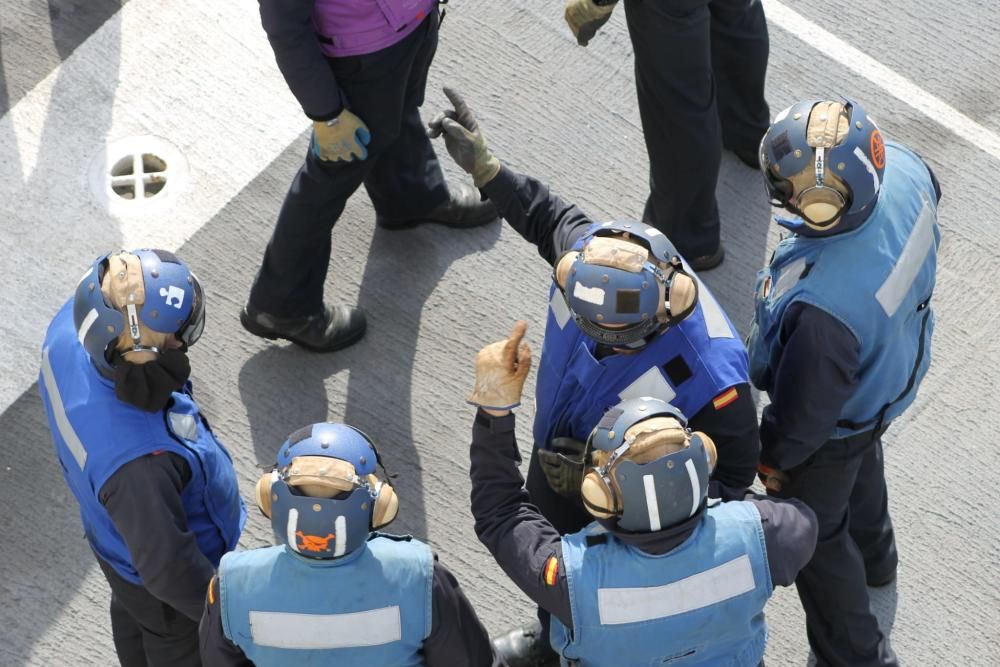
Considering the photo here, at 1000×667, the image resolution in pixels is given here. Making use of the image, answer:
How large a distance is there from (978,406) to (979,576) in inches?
28.5

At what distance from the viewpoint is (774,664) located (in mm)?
4371

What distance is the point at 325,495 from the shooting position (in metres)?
2.94

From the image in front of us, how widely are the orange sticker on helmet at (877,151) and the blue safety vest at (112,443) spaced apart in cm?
206

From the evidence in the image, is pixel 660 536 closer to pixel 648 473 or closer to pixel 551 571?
pixel 648 473

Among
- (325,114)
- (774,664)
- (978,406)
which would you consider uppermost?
(325,114)

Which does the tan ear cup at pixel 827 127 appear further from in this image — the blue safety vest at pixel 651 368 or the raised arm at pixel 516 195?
the raised arm at pixel 516 195

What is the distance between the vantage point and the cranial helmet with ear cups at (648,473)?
2.87 metres

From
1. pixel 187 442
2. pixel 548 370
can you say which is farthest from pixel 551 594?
pixel 187 442

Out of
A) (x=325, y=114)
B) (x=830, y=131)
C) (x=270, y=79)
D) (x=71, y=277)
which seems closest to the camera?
(x=830, y=131)

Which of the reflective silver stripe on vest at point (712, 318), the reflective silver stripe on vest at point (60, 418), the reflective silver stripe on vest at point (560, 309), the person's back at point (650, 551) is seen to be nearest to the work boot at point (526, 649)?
the person's back at point (650, 551)

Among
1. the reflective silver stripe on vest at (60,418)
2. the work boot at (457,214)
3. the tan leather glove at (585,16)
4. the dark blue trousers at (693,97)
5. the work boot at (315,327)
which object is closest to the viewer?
the reflective silver stripe on vest at (60,418)

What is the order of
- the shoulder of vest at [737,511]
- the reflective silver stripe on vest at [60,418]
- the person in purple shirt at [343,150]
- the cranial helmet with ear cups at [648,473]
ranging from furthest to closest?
the person in purple shirt at [343,150]
the reflective silver stripe on vest at [60,418]
the shoulder of vest at [737,511]
the cranial helmet with ear cups at [648,473]

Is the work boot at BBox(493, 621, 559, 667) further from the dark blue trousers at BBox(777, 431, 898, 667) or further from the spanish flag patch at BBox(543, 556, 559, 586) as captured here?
the spanish flag patch at BBox(543, 556, 559, 586)

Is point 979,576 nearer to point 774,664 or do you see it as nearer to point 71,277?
point 774,664
